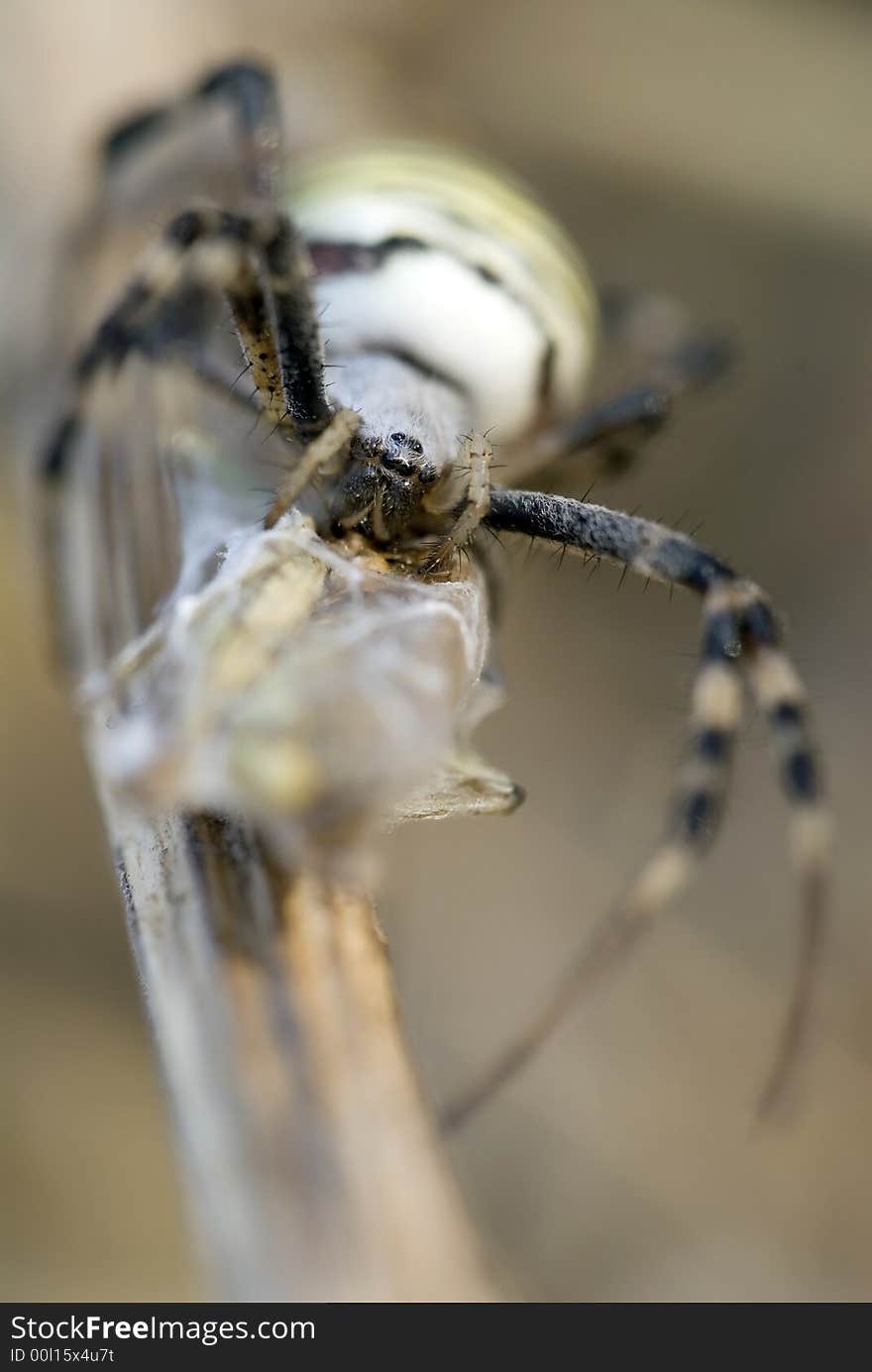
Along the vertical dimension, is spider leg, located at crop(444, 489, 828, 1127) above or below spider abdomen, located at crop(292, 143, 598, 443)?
below

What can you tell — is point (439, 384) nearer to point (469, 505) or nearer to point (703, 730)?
point (469, 505)

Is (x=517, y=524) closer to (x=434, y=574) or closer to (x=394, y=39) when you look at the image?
(x=434, y=574)

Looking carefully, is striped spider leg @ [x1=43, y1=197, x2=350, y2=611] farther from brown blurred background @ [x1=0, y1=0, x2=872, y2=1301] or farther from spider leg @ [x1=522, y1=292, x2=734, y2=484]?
spider leg @ [x1=522, y1=292, x2=734, y2=484]

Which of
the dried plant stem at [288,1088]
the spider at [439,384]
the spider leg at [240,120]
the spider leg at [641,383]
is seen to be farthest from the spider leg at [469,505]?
the spider leg at [240,120]

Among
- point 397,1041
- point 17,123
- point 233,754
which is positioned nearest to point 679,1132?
point 397,1041

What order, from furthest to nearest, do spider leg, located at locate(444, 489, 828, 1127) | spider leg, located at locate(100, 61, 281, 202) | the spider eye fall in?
spider leg, located at locate(100, 61, 281, 202)
the spider eye
spider leg, located at locate(444, 489, 828, 1127)

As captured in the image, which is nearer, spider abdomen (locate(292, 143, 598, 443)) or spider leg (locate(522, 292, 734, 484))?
spider abdomen (locate(292, 143, 598, 443))

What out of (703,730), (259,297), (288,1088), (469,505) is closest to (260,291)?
(259,297)

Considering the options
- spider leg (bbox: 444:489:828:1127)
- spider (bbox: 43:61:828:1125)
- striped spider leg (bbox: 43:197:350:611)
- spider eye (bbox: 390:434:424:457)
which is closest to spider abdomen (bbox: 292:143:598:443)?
spider (bbox: 43:61:828:1125)
